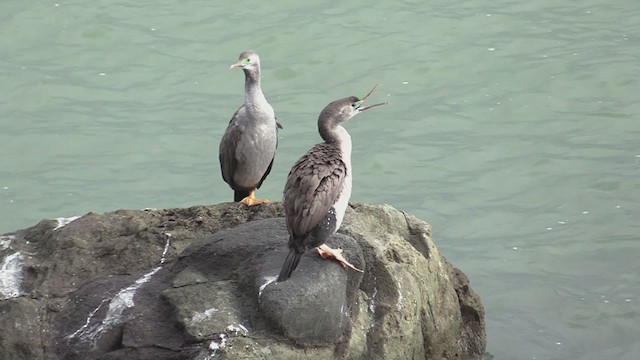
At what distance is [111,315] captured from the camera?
566 centimetres

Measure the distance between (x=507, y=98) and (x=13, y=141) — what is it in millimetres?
4451

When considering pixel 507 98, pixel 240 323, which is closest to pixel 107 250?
pixel 240 323

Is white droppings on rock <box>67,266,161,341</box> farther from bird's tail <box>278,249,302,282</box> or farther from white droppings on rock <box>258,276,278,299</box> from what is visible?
bird's tail <box>278,249,302,282</box>

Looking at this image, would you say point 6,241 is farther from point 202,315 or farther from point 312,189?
point 312,189

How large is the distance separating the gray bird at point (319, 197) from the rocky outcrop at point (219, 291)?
10 centimetres

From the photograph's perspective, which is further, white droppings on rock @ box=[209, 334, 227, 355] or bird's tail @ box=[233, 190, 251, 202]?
bird's tail @ box=[233, 190, 251, 202]

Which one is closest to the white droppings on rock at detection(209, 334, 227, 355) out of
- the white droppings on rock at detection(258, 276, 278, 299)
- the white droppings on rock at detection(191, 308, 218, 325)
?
the white droppings on rock at detection(191, 308, 218, 325)

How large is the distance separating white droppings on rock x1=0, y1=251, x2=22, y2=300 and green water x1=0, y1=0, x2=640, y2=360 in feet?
9.59

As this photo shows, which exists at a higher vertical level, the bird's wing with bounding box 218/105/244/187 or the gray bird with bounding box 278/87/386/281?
the gray bird with bounding box 278/87/386/281

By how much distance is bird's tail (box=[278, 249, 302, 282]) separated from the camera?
545 cm

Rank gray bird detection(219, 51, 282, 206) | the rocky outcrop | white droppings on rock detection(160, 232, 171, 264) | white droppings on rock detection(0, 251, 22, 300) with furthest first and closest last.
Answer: gray bird detection(219, 51, 282, 206) < white droppings on rock detection(160, 232, 171, 264) < white droppings on rock detection(0, 251, 22, 300) < the rocky outcrop

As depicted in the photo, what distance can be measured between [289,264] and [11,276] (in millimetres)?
1463

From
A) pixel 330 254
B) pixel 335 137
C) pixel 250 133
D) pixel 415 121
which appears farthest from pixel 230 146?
pixel 415 121

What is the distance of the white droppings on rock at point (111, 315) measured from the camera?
18.4 ft
